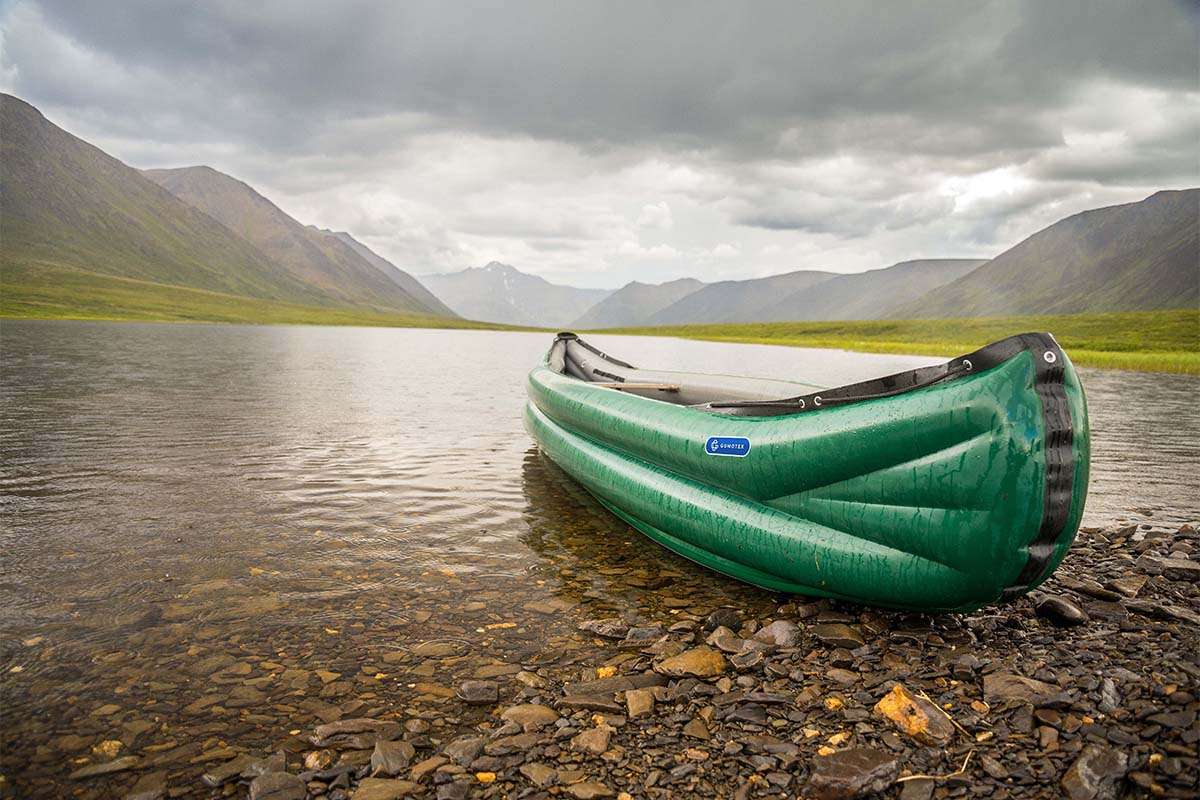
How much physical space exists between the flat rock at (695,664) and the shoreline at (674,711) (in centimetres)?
2

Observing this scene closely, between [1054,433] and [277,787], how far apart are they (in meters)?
5.67

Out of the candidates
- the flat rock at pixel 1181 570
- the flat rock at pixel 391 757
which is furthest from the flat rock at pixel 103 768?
the flat rock at pixel 1181 570

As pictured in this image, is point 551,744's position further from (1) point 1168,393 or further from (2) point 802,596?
(1) point 1168,393

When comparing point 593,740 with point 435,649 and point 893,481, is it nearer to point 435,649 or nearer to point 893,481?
point 435,649

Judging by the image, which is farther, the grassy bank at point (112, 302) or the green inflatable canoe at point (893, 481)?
the grassy bank at point (112, 302)

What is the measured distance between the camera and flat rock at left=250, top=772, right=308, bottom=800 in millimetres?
3850

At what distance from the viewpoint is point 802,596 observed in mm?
6832

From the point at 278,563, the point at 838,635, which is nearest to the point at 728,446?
the point at 838,635

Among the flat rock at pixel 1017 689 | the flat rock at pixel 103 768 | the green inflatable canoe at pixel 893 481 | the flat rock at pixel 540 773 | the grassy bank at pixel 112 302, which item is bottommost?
the flat rock at pixel 103 768

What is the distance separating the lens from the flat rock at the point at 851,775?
3789mm

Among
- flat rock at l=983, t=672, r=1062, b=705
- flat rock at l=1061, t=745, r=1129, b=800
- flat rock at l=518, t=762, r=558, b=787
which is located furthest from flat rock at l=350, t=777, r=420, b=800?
flat rock at l=983, t=672, r=1062, b=705

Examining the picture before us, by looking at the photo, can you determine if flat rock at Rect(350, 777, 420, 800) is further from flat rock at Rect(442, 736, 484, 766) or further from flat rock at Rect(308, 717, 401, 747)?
flat rock at Rect(308, 717, 401, 747)

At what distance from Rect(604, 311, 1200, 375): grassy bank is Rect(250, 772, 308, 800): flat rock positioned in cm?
3216

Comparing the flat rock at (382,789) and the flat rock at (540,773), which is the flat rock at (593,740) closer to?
the flat rock at (540,773)
